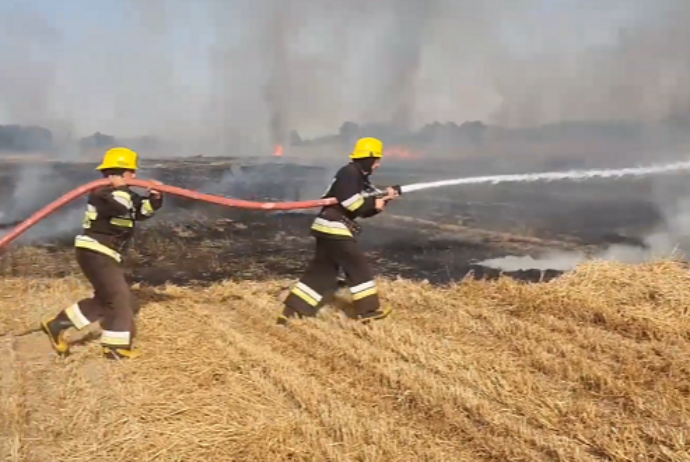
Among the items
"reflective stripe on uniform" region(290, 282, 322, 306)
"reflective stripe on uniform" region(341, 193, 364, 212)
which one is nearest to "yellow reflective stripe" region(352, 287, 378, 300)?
"reflective stripe on uniform" region(290, 282, 322, 306)

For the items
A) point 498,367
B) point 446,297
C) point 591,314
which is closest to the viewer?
point 498,367

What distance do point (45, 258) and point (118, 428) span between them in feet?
22.7

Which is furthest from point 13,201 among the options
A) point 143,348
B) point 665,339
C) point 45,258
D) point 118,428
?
point 665,339

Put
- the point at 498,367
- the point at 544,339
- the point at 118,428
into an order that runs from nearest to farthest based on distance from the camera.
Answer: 1. the point at 118,428
2. the point at 498,367
3. the point at 544,339

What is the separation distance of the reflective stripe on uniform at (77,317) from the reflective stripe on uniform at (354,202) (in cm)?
223

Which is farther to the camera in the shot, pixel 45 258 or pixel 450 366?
pixel 45 258

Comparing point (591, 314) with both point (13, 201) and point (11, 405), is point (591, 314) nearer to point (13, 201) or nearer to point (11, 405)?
point (11, 405)

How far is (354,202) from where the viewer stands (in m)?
5.68

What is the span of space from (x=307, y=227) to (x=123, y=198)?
8529mm

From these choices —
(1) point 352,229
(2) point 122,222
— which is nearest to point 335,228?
(1) point 352,229

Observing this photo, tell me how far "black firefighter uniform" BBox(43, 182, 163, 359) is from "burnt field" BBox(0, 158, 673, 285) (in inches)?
118

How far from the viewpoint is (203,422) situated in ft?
12.1

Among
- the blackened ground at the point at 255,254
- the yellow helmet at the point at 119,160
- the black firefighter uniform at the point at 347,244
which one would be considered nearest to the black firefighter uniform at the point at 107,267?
the yellow helmet at the point at 119,160

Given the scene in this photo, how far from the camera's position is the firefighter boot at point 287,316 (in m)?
5.93
